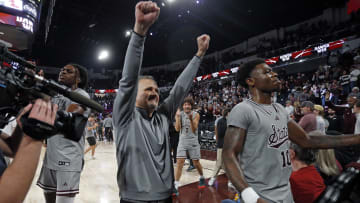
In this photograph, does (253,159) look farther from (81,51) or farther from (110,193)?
(81,51)

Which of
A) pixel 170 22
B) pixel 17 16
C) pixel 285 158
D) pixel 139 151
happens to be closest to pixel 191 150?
pixel 285 158

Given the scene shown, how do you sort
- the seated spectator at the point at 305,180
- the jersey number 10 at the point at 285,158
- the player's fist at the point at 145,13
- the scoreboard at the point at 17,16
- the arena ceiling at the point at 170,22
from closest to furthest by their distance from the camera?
the player's fist at the point at 145,13
the jersey number 10 at the point at 285,158
the seated spectator at the point at 305,180
the scoreboard at the point at 17,16
the arena ceiling at the point at 170,22

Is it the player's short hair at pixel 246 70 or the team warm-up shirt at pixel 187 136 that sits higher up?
the player's short hair at pixel 246 70

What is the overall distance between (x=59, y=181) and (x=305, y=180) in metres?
2.06

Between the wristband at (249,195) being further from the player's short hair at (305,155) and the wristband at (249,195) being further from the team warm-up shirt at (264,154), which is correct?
the player's short hair at (305,155)

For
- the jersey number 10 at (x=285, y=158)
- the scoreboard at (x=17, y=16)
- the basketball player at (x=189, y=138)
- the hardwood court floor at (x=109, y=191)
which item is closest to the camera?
the jersey number 10 at (x=285, y=158)

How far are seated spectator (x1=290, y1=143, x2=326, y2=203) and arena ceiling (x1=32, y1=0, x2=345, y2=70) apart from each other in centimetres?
1085

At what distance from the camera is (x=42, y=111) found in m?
0.75

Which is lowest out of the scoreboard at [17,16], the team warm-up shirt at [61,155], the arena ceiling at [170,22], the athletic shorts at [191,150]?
the athletic shorts at [191,150]

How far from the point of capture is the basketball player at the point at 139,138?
3.98 feet

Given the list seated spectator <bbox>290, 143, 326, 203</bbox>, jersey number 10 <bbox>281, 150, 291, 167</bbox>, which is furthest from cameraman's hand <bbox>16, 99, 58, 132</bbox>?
seated spectator <bbox>290, 143, 326, 203</bbox>

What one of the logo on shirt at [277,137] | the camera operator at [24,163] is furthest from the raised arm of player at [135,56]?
the logo on shirt at [277,137]

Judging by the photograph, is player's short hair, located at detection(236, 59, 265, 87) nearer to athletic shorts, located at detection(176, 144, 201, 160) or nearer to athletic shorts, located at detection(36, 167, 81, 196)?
athletic shorts, located at detection(36, 167, 81, 196)

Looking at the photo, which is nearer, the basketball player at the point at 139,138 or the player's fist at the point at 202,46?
the basketball player at the point at 139,138
